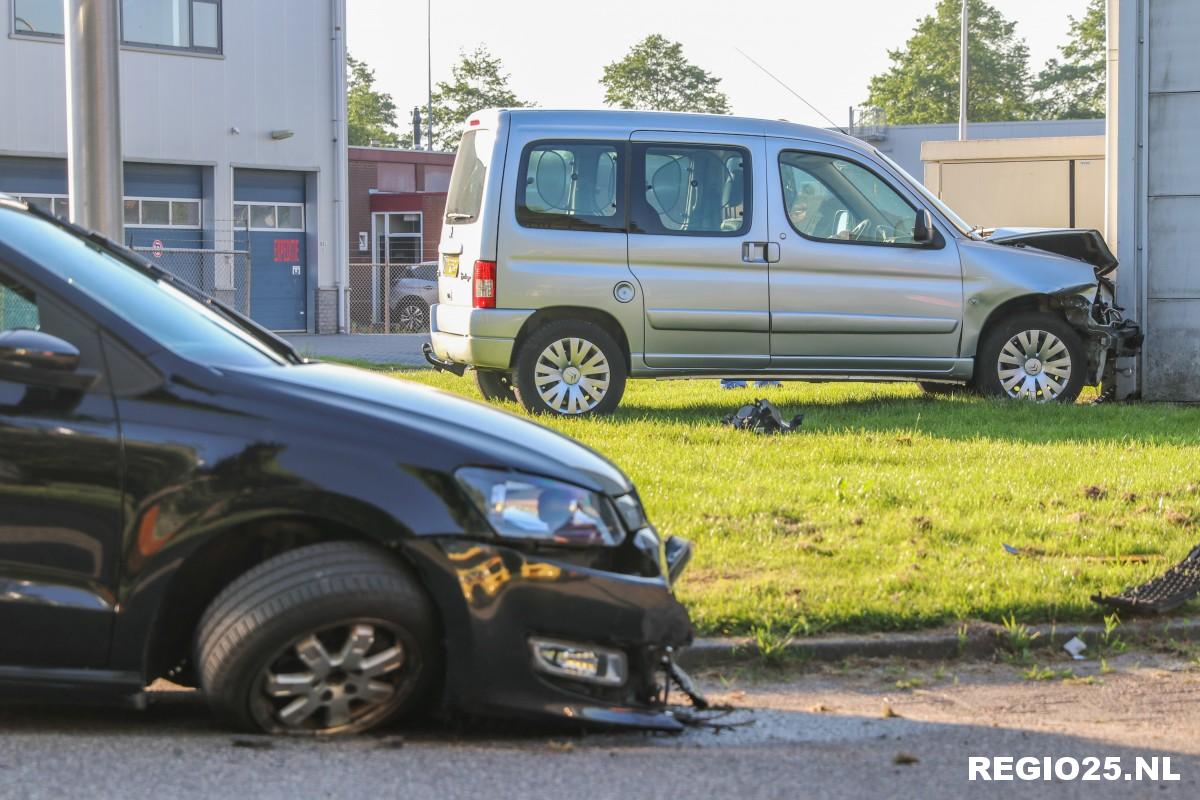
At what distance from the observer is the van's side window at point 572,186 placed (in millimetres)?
11742

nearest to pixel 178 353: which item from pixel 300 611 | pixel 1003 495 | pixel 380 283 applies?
pixel 300 611

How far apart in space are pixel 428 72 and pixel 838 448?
6564cm

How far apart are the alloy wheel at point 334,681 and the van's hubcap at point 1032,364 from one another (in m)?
9.29

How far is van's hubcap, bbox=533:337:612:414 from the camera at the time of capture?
1191cm

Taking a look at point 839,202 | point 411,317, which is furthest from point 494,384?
point 411,317

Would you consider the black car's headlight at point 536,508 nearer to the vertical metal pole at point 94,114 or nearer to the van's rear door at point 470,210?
the vertical metal pole at point 94,114

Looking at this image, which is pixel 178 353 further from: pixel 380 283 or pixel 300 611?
pixel 380 283

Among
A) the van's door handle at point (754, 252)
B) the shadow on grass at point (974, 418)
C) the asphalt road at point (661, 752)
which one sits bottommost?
the asphalt road at point (661, 752)

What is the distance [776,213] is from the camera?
12070mm

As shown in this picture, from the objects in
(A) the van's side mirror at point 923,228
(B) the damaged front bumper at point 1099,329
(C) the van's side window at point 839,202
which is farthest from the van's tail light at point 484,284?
(B) the damaged front bumper at point 1099,329

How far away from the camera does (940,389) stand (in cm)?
1387

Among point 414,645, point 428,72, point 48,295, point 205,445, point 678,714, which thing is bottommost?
point 678,714

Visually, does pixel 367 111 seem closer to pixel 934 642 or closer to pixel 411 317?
pixel 411 317

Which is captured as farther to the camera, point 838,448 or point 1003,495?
point 838,448
